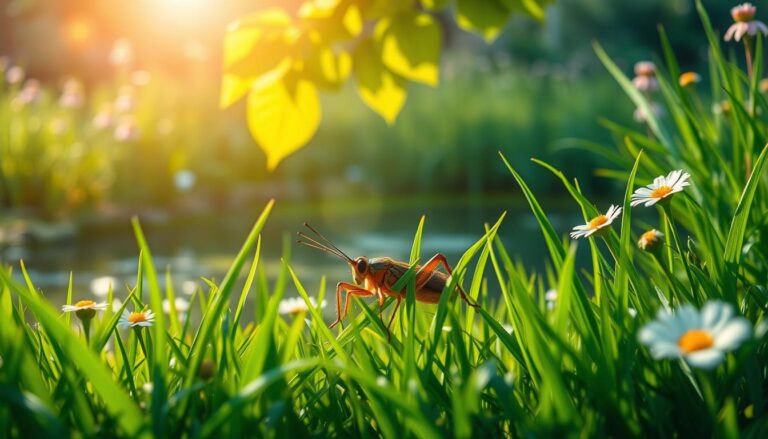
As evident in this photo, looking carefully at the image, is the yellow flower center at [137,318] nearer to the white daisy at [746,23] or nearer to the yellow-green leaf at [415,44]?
the yellow-green leaf at [415,44]

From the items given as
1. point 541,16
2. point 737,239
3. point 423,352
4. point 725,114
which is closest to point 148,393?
point 423,352

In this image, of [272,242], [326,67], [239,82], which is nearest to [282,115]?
[239,82]

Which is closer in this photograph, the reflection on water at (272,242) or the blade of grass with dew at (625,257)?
the blade of grass with dew at (625,257)

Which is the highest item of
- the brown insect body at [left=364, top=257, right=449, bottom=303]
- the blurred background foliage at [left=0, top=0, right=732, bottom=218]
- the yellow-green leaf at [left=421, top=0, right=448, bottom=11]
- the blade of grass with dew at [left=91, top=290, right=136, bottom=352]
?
A: the yellow-green leaf at [left=421, top=0, right=448, bottom=11]

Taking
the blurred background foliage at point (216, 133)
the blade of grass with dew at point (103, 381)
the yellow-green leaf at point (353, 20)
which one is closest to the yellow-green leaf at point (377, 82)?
the yellow-green leaf at point (353, 20)

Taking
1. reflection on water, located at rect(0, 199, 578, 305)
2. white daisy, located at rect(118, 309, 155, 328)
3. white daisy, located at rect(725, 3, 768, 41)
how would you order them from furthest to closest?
reflection on water, located at rect(0, 199, 578, 305)
white daisy, located at rect(725, 3, 768, 41)
white daisy, located at rect(118, 309, 155, 328)

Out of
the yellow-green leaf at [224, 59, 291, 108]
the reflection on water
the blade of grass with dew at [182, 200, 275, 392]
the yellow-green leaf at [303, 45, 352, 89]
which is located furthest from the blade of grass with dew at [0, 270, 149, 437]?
the reflection on water

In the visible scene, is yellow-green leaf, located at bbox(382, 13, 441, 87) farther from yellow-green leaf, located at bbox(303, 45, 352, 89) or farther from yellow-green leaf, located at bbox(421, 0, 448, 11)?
yellow-green leaf, located at bbox(303, 45, 352, 89)
